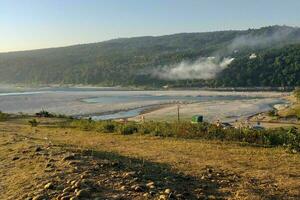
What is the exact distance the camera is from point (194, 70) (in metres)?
171

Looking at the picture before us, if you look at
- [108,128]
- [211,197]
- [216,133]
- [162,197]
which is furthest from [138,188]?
[108,128]

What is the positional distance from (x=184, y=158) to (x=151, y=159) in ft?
2.81

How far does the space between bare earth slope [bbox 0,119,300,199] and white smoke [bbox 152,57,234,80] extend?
140 metres

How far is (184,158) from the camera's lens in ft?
45.3

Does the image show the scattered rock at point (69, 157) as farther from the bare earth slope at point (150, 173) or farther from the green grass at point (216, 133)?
the green grass at point (216, 133)

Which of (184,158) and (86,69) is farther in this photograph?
(86,69)

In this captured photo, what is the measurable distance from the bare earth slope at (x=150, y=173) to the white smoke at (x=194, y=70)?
13955 centimetres

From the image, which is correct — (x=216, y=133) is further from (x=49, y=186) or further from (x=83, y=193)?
(x=83, y=193)

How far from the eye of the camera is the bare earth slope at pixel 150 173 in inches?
386

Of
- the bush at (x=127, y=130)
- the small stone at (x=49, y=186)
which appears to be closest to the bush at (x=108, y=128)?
the bush at (x=127, y=130)

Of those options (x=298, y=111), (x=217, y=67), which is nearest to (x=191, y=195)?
(x=298, y=111)

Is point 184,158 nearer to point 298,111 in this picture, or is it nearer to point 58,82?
point 298,111

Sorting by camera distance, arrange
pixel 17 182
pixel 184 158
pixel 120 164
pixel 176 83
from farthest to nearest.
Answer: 1. pixel 176 83
2. pixel 184 158
3. pixel 120 164
4. pixel 17 182

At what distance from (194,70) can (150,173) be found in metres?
161
